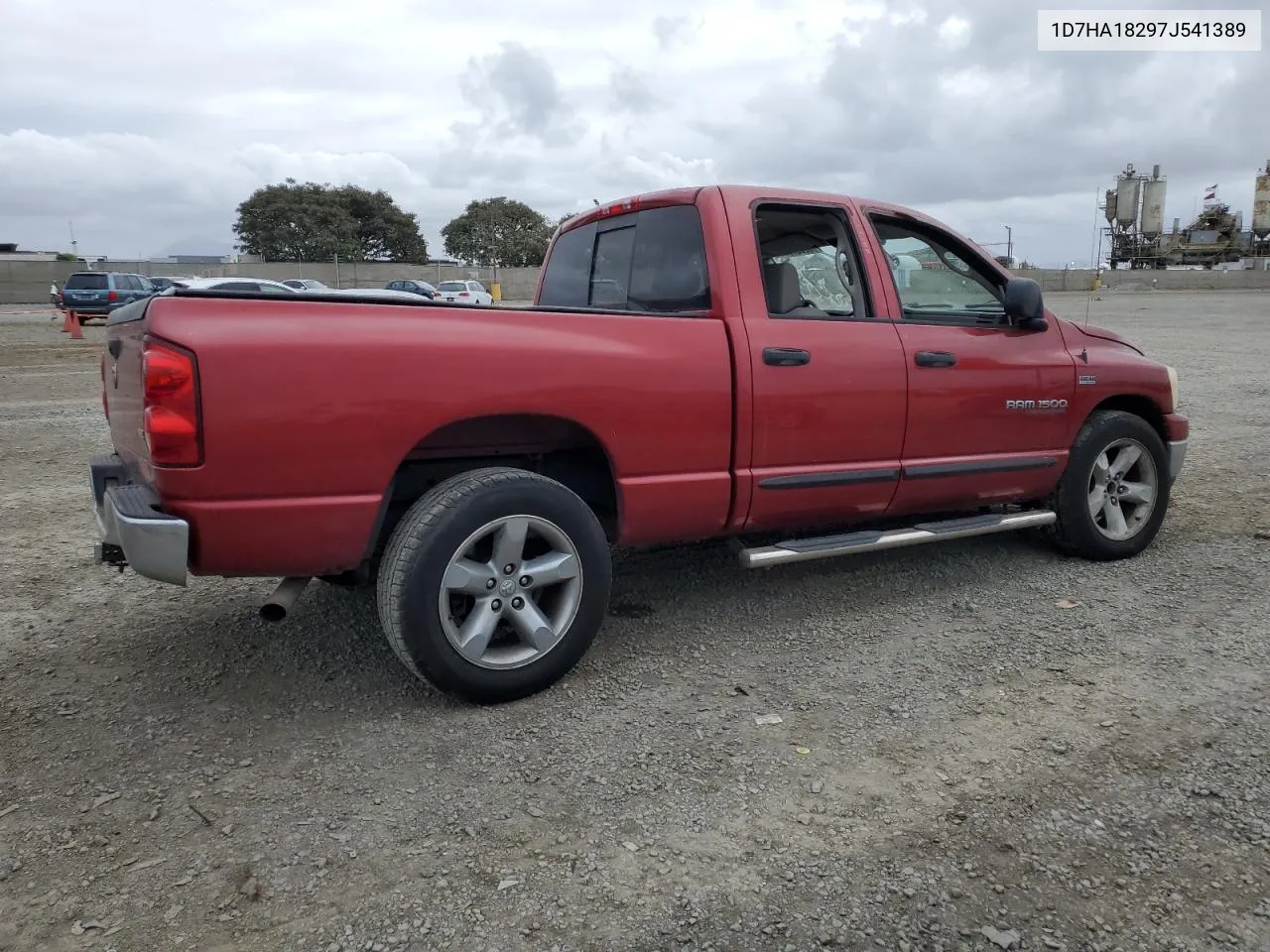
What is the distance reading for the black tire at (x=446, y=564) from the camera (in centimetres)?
313

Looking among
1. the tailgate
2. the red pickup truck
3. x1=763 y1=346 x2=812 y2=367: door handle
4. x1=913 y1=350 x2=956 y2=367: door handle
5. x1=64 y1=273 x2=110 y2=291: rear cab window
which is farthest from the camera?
x1=64 y1=273 x2=110 y2=291: rear cab window

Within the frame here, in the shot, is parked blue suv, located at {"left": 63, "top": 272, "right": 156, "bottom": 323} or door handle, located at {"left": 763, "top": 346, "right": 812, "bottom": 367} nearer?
door handle, located at {"left": 763, "top": 346, "right": 812, "bottom": 367}

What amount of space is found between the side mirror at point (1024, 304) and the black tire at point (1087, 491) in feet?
2.22

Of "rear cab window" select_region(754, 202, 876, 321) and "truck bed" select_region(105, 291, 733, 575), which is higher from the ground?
"rear cab window" select_region(754, 202, 876, 321)

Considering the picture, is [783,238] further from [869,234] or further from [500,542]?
[500,542]

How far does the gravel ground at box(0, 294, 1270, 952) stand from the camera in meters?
2.28

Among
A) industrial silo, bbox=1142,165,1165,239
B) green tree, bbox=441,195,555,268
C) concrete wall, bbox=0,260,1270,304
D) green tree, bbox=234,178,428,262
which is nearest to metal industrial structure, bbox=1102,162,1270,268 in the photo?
industrial silo, bbox=1142,165,1165,239

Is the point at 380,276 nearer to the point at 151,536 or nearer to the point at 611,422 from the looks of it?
the point at 611,422

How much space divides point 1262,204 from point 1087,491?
82474mm

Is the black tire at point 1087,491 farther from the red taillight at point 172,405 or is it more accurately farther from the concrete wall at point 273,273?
the concrete wall at point 273,273

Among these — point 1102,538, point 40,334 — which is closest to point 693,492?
point 1102,538

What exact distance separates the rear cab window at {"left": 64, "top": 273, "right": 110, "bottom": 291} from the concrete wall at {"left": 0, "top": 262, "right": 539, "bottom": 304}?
21419 millimetres

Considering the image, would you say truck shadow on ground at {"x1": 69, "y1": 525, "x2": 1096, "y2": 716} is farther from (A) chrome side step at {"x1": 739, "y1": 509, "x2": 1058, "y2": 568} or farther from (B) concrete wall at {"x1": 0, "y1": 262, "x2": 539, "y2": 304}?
(B) concrete wall at {"x1": 0, "y1": 262, "x2": 539, "y2": 304}

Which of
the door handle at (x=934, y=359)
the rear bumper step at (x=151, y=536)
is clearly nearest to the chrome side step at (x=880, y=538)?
the door handle at (x=934, y=359)
